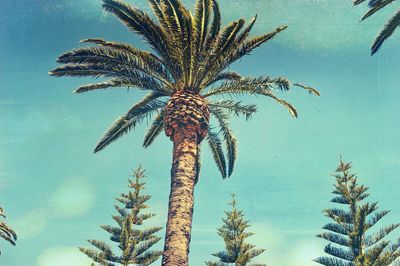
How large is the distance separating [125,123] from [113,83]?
171cm

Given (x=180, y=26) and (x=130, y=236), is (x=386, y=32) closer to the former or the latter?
(x=180, y=26)

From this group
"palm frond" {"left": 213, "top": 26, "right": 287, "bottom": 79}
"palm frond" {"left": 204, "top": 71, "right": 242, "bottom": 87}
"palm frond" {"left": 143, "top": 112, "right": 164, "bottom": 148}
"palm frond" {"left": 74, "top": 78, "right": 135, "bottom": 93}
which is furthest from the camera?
"palm frond" {"left": 143, "top": 112, "right": 164, "bottom": 148}

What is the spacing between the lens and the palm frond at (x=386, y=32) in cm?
1099

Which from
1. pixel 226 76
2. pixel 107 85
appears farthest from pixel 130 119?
pixel 226 76

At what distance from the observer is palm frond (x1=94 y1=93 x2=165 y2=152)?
41.7ft

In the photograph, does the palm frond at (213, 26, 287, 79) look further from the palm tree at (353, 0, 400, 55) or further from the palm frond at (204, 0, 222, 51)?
the palm tree at (353, 0, 400, 55)

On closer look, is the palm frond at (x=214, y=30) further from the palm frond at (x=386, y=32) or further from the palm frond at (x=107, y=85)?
the palm frond at (x=386, y=32)

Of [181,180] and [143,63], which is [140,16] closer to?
[143,63]

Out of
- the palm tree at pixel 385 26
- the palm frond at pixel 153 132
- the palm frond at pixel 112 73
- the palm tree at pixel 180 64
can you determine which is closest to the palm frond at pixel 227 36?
the palm tree at pixel 180 64

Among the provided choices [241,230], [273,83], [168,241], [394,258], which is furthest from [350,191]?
[168,241]

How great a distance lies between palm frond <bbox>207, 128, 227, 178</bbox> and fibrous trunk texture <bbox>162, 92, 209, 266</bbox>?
3.91 m

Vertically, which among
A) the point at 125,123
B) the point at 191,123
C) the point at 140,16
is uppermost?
the point at 140,16

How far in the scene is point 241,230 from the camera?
23.0 m

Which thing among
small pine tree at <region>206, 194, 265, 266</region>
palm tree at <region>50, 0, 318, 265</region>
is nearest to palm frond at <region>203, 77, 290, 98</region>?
palm tree at <region>50, 0, 318, 265</region>
